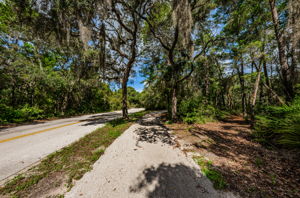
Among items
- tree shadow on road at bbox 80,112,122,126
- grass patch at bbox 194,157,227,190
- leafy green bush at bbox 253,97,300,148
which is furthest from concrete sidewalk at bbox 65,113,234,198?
tree shadow on road at bbox 80,112,122,126

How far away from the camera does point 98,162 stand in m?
2.43

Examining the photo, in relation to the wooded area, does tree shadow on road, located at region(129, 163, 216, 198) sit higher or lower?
lower

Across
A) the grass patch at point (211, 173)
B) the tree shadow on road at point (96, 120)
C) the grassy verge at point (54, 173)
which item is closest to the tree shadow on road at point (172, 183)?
the grass patch at point (211, 173)

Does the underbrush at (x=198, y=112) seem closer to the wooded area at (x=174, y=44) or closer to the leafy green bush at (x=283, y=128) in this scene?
the wooded area at (x=174, y=44)

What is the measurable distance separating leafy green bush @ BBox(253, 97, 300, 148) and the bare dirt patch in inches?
12.2

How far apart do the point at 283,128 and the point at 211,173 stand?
3018mm

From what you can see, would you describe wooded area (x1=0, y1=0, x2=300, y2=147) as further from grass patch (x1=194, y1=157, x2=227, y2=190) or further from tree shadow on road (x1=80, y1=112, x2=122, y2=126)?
tree shadow on road (x1=80, y1=112, x2=122, y2=126)

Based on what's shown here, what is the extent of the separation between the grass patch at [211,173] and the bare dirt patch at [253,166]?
8 centimetres

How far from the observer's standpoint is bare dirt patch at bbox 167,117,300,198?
5.59 feet

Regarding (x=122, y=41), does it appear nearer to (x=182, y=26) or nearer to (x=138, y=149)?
(x=182, y=26)

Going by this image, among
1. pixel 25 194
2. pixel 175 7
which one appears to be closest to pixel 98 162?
pixel 25 194

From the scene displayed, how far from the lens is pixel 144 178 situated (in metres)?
1.96

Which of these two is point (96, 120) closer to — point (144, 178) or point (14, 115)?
point (14, 115)

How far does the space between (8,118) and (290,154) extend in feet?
46.8
